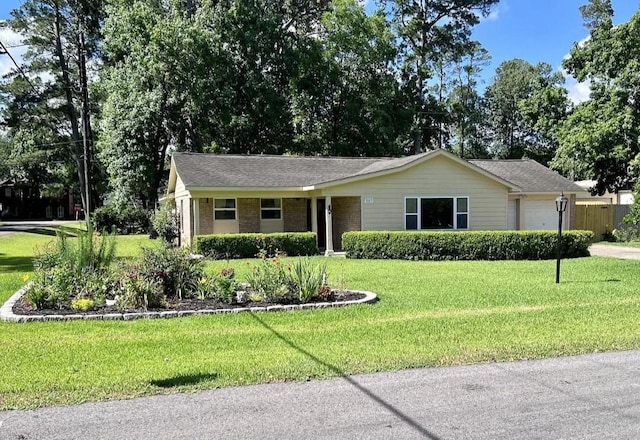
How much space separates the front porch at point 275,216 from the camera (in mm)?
20172

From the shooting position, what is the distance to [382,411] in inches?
170

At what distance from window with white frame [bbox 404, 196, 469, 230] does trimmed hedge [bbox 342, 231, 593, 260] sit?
10.6 ft

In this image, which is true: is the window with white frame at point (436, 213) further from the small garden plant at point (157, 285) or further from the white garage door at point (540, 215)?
the small garden plant at point (157, 285)

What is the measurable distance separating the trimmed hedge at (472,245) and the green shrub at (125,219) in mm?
20469

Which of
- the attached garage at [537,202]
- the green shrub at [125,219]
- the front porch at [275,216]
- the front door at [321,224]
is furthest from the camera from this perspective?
the green shrub at [125,219]

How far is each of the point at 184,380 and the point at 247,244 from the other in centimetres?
1298

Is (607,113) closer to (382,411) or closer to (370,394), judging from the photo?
(370,394)

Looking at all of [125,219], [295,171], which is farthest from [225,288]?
[125,219]

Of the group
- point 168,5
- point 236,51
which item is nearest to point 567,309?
point 236,51

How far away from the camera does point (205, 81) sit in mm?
29328

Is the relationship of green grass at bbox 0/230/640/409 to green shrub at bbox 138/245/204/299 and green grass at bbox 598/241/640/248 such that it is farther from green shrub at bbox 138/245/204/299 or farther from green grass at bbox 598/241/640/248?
green grass at bbox 598/241/640/248

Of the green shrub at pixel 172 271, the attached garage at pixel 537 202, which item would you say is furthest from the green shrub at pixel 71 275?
the attached garage at pixel 537 202

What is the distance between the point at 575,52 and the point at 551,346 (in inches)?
1055

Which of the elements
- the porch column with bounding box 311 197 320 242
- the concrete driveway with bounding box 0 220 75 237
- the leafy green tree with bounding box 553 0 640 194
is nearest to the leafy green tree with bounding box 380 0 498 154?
the leafy green tree with bounding box 553 0 640 194
